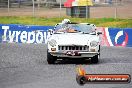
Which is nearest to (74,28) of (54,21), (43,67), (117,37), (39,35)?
(43,67)

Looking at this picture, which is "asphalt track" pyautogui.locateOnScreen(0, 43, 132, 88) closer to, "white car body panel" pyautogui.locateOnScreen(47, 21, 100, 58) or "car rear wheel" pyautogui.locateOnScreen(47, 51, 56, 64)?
"car rear wheel" pyautogui.locateOnScreen(47, 51, 56, 64)

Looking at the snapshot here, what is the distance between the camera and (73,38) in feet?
58.1

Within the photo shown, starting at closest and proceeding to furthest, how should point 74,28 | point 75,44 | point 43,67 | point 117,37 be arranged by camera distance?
point 43,67, point 75,44, point 74,28, point 117,37

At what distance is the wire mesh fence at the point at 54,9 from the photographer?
4281 cm

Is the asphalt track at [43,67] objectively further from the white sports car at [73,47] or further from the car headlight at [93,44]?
the car headlight at [93,44]

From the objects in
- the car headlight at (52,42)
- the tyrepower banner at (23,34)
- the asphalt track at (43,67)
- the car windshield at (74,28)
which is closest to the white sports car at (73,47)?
the car headlight at (52,42)

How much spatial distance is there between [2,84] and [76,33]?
6498mm

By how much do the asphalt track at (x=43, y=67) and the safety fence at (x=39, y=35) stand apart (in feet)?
4.50

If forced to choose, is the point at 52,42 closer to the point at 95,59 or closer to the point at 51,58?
the point at 51,58

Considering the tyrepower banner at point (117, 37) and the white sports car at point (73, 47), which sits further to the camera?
the tyrepower banner at point (117, 37)

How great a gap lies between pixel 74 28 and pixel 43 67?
264cm

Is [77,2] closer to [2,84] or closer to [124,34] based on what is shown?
[124,34]

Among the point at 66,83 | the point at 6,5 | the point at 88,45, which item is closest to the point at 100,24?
the point at 6,5

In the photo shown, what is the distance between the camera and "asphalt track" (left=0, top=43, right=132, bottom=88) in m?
12.6
